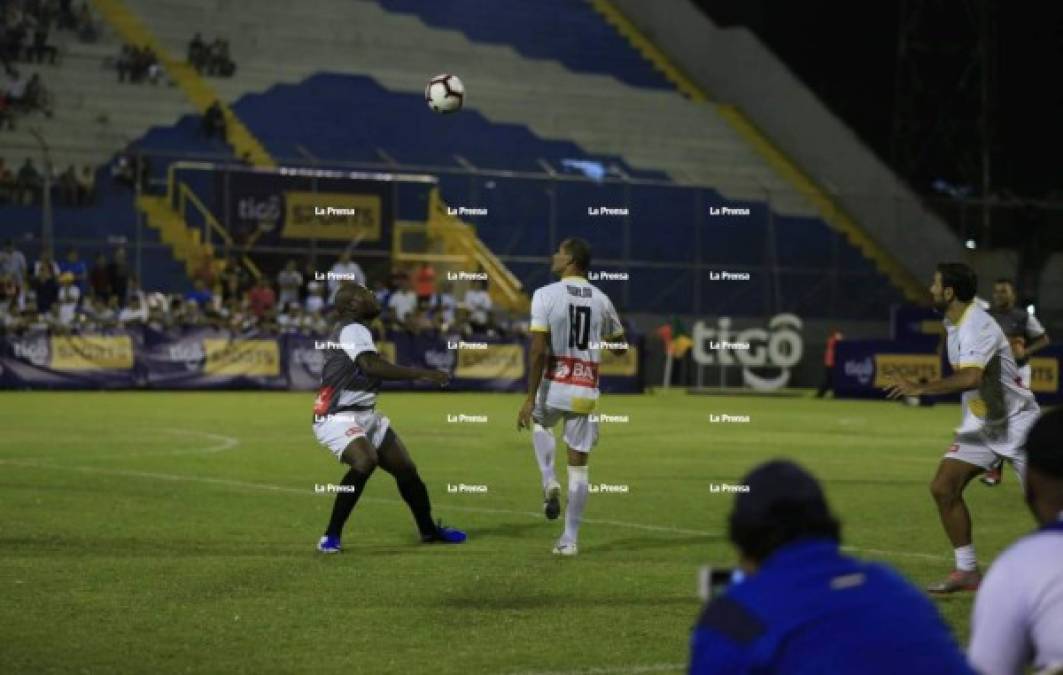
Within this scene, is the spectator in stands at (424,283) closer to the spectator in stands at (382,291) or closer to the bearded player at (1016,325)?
the spectator in stands at (382,291)

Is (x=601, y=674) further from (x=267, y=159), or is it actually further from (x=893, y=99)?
(x=893, y=99)

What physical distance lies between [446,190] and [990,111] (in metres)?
16.8

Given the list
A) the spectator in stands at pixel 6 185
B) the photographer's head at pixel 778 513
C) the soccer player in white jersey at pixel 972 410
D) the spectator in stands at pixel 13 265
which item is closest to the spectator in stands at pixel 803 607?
the photographer's head at pixel 778 513

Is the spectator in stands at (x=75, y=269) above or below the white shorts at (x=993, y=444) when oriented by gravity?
above

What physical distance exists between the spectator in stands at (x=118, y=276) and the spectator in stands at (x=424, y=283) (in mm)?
6066

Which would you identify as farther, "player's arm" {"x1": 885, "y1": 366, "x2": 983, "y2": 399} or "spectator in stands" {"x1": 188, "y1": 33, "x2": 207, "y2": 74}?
"spectator in stands" {"x1": 188, "y1": 33, "x2": 207, "y2": 74}

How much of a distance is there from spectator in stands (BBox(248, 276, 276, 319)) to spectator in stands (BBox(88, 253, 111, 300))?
2932mm

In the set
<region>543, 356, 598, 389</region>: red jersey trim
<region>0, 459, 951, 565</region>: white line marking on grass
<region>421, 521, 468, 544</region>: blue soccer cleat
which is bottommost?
<region>0, 459, 951, 565</region>: white line marking on grass

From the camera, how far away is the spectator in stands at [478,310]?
40.2m

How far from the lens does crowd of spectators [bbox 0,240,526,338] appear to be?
3666cm

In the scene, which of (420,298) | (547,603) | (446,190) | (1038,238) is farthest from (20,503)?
(1038,238)

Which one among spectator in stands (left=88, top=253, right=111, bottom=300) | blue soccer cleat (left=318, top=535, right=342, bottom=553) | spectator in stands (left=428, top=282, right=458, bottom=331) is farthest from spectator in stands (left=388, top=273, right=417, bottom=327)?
blue soccer cleat (left=318, top=535, right=342, bottom=553)

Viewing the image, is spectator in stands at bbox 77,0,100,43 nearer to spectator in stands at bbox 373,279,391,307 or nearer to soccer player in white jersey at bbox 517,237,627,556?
spectator in stands at bbox 373,279,391,307

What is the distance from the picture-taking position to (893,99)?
53.5 meters
